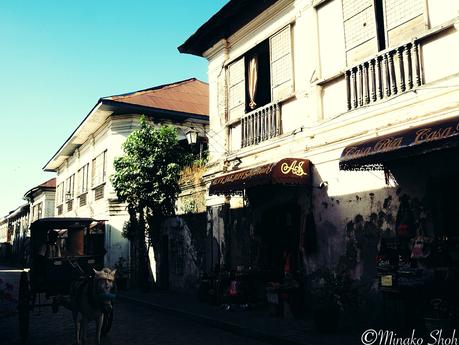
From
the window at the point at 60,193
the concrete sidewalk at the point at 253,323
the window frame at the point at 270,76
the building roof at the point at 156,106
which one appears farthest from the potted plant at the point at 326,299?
the window at the point at 60,193

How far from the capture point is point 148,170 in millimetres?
15539

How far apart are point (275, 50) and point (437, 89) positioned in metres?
4.98

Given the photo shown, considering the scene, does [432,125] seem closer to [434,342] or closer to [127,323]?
[434,342]

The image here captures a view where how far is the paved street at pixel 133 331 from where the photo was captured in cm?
816

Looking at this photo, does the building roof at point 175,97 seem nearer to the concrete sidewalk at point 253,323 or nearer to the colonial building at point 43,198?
the concrete sidewalk at point 253,323

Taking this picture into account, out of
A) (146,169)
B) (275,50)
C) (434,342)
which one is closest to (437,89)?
(434,342)

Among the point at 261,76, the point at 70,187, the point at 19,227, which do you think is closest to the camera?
the point at 261,76

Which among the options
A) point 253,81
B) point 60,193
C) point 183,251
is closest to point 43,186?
point 60,193

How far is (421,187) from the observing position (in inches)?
295

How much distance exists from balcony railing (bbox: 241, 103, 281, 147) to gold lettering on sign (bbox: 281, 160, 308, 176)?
1.68 metres

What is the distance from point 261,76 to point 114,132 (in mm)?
10641

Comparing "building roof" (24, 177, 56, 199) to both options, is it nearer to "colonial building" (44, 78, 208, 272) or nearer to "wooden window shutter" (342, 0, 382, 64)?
"colonial building" (44, 78, 208, 272)

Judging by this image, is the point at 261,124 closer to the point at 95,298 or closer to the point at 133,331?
the point at 133,331

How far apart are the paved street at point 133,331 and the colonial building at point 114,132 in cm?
814
